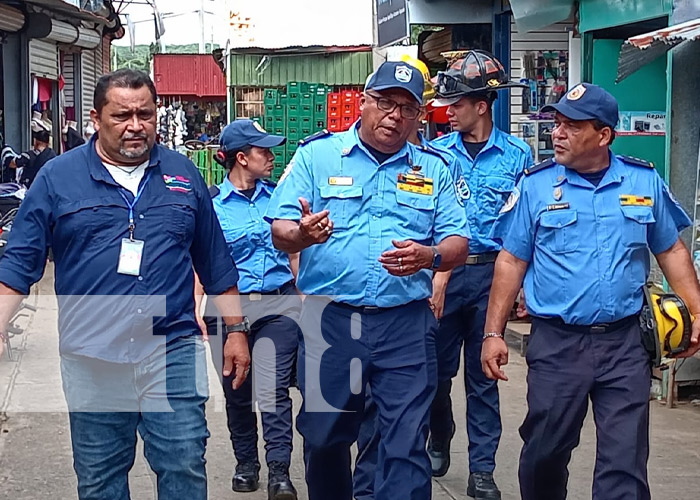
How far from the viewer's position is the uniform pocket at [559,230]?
15.5 ft

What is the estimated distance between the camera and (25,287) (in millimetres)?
4250

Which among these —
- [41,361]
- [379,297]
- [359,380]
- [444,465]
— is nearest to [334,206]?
[379,297]

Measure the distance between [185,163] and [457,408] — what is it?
13.3 feet

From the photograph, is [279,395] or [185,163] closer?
[185,163]

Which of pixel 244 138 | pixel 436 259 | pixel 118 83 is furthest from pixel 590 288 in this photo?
pixel 244 138

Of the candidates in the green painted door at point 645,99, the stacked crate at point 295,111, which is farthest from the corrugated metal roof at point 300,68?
the green painted door at point 645,99

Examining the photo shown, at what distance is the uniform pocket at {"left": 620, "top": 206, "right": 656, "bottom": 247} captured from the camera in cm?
469

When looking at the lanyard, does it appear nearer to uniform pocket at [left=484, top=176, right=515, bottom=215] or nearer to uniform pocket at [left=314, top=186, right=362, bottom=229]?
uniform pocket at [left=314, top=186, right=362, bottom=229]

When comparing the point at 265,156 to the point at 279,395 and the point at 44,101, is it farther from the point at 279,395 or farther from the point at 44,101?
the point at 44,101

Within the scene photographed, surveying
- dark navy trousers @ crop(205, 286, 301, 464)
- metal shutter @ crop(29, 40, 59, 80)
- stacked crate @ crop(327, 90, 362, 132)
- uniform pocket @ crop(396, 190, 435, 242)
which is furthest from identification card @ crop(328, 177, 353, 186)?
metal shutter @ crop(29, 40, 59, 80)

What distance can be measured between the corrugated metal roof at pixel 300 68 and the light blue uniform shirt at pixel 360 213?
14966mm

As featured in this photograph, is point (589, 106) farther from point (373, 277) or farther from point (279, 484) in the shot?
point (279, 484)

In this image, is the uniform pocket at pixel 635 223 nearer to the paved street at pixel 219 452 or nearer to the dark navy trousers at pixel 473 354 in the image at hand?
the dark navy trousers at pixel 473 354

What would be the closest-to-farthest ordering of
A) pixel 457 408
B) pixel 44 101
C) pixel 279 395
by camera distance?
pixel 279 395
pixel 457 408
pixel 44 101
